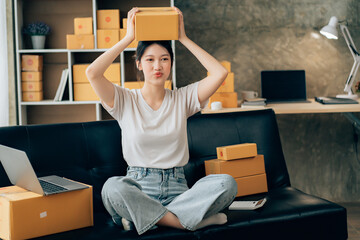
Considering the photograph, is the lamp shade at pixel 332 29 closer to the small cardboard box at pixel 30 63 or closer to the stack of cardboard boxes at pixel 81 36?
the stack of cardboard boxes at pixel 81 36

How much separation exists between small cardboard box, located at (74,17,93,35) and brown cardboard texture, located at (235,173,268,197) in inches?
76.2

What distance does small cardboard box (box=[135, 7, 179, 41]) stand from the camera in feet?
A: 6.77

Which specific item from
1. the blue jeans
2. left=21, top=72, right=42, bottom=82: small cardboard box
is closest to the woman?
the blue jeans

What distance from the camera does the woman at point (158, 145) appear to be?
1892 millimetres

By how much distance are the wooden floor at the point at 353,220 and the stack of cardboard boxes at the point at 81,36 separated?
242 centimetres

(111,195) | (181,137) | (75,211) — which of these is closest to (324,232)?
(181,137)

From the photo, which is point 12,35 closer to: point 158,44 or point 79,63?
point 79,63

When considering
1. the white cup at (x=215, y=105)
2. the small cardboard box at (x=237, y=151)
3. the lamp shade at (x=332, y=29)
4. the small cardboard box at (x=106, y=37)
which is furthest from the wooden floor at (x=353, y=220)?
the small cardboard box at (x=106, y=37)

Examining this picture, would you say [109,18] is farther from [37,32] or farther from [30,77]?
[30,77]

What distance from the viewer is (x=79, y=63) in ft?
12.9

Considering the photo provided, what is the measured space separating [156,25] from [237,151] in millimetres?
811

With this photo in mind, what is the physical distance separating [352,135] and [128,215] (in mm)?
2810

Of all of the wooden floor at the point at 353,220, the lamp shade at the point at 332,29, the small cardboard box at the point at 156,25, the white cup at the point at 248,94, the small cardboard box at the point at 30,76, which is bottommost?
the wooden floor at the point at 353,220

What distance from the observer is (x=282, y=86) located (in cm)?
382
